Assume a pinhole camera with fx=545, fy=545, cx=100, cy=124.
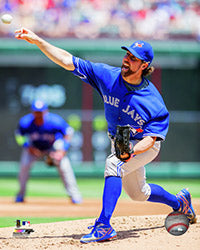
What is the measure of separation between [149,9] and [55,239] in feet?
33.3

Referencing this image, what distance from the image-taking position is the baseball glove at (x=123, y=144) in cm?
435

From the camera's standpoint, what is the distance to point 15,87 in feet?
43.4

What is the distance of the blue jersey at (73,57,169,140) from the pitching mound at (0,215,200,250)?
86 cm

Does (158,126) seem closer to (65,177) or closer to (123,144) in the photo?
(123,144)

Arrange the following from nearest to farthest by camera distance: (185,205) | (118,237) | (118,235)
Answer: (118,237) < (118,235) < (185,205)

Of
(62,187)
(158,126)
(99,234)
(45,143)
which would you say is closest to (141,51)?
(158,126)

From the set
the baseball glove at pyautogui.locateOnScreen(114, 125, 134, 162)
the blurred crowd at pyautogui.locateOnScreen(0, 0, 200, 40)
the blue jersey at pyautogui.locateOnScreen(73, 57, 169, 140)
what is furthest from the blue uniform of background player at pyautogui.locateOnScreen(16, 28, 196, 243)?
the blurred crowd at pyautogui.locateOnScreen(0, 0, 200, 40)

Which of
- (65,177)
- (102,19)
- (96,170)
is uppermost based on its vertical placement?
(102,19)

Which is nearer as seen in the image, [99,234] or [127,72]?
[99,234]

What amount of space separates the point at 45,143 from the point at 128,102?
4.74m

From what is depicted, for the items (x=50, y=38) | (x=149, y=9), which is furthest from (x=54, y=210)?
(x=149, y=9)

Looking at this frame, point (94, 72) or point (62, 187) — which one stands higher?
point (62, 187)

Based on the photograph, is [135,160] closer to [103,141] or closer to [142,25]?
[103,141]

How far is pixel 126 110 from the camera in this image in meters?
4.61
